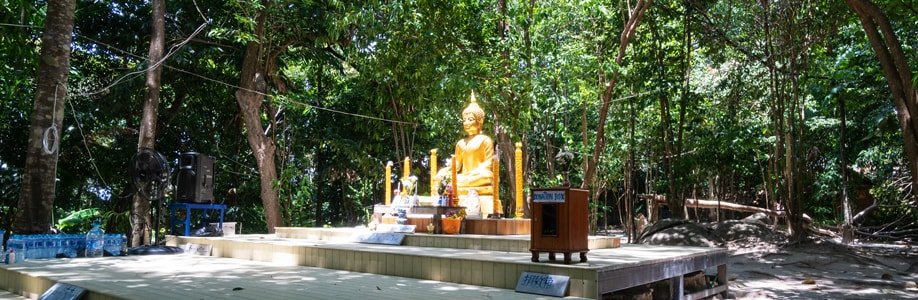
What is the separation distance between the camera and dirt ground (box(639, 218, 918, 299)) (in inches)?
283

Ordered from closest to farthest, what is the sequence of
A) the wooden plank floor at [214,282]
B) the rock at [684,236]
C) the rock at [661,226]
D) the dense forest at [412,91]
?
the wooden plank floor at [214,282]
the dense forest at [412,91]
the rock at [684,236]
the rock at [661,226]

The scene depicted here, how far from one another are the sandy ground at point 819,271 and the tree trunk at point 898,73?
1944mm

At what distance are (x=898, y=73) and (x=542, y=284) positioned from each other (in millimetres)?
4063

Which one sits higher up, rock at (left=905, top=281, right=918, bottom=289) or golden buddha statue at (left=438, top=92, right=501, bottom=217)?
golden buddha statue at (left=438, top=92, right=501, bottom=217)

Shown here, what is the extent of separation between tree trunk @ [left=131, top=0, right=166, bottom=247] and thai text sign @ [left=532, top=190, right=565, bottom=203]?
6.01m

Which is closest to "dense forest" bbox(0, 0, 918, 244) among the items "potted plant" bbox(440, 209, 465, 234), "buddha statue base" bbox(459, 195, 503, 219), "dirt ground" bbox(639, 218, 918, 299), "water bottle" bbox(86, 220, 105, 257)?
"water bottle" bbox(86, 220, 105, 257)

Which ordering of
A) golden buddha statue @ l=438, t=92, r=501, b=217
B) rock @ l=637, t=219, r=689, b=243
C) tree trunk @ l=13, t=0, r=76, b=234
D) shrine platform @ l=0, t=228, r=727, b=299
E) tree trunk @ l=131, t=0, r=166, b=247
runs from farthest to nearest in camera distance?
rock @ l=637, t=219, r=689, b=243 → tree trunk @ l=131, t=0, r=166, b=247 → golden buddha statue @ l=438, t=92, r=501, b=217 → tree trunk @ l=13, t=0, r=76, b=234 → shrine platform @ l=0, t=228, r=727, b=299

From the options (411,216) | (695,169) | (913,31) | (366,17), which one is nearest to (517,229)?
(411,216)

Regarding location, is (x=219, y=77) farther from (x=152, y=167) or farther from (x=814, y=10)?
(x=814, y=10)

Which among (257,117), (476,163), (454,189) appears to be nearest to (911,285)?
(476,163)

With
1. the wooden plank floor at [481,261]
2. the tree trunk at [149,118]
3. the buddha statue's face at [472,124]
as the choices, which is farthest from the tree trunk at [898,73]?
the tree trunk at [149,118]

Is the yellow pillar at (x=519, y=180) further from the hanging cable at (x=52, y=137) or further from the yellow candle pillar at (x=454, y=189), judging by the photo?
the hanging cable at (x=52, y=137)

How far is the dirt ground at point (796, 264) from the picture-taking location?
7.18 m

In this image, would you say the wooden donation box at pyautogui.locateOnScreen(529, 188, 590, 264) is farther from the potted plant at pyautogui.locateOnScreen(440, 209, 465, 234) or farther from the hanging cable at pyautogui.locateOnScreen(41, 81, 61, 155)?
the hanging cable at pyautogui.locateOnScreen(41, 81, 61, 155)
